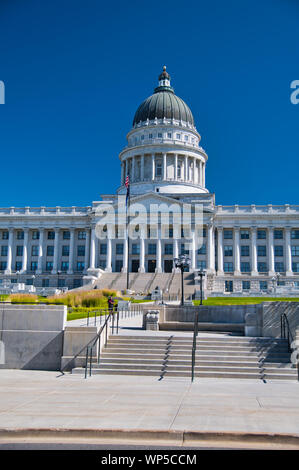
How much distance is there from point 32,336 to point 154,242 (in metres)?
63.5

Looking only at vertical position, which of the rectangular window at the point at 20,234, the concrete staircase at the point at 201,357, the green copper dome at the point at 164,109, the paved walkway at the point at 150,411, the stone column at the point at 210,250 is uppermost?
the green copper dome at the point at 164,109

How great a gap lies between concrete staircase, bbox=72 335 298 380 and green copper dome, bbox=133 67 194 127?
88208 millimetres

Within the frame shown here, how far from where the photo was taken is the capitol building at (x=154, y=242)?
78188 millimetres

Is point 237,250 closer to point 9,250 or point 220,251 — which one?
point 220,251

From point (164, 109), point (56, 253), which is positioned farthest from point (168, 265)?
point (164, 109)

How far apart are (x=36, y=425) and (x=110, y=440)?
5.00 ft

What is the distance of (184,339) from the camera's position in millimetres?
18141

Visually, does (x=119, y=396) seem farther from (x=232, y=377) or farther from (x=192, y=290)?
(x=192, y=290)

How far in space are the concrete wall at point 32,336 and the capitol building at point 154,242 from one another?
52158 millimetres

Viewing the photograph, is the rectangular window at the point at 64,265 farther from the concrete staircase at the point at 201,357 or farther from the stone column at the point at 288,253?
the concrete staircase at the point at 201,357

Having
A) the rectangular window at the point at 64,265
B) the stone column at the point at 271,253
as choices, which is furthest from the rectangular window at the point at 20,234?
the stone column at the point at 271,253

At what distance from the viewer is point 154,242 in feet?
264

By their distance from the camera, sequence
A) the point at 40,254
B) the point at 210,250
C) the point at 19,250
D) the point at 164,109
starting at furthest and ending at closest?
1. the point at 164,109
2. the point at 19,250
3. the point at 40,254
4. the point at 210,250
